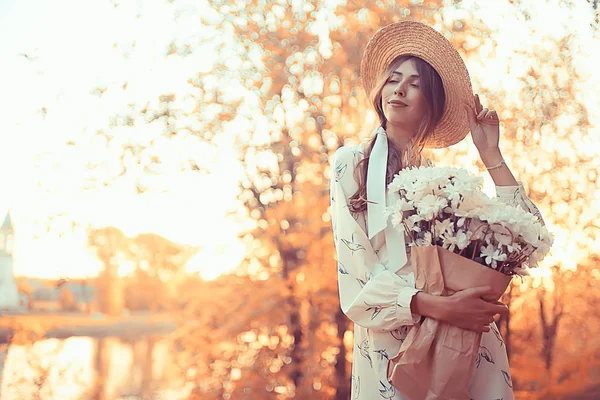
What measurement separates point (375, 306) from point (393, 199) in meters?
0.20

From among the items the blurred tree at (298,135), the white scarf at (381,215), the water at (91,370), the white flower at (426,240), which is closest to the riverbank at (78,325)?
the water at (91,370)

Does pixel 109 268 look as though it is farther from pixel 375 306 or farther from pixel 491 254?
pixel 491 254

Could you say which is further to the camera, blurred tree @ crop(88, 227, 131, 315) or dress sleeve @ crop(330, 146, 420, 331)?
blurred tree @ crop(88, 227, 131, 315)

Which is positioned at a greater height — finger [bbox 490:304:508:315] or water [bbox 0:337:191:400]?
finger [bbox 490:304:508:315]

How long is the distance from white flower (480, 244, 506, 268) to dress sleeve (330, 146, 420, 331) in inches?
4.8

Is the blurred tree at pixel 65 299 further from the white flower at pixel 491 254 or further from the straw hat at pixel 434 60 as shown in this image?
the white flower at pixel 491 254

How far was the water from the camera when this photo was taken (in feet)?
6.61

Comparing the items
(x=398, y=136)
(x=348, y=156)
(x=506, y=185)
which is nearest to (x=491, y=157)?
(x=506, y=185)

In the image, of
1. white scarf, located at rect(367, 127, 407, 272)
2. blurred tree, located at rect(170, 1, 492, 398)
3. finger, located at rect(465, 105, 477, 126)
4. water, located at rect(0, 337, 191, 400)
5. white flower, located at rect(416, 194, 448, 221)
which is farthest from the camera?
blurred tree, located at rect(170, 1, 492, 398)

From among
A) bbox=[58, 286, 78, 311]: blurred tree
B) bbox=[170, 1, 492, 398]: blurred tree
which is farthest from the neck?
bbox=[58, 286, 78, 311]: blurred tree

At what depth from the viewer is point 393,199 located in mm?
1047

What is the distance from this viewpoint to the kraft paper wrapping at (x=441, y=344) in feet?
2.92

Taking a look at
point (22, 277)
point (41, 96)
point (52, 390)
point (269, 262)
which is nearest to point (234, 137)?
point (269, 262)

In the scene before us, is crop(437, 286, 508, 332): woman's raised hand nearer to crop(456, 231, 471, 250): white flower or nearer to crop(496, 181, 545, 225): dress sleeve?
crop(456, 231, 471, 250): white flower
